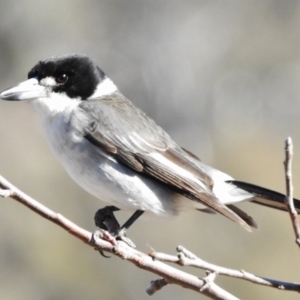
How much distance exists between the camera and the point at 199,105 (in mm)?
9953

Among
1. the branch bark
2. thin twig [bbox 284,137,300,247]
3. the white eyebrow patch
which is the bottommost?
the branch bark

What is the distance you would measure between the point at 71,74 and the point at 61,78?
72 millimetres

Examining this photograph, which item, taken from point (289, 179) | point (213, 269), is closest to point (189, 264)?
point (213, 269)

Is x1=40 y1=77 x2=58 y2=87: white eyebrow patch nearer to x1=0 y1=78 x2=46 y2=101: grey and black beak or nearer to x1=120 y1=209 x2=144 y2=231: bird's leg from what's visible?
x1=0 y1=78 x2=46 y2=101: grey and black beak

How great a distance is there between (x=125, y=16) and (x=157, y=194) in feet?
23.1

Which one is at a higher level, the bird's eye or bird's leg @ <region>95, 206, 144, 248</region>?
the bird's eye

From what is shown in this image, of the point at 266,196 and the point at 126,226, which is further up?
the point at 266,196

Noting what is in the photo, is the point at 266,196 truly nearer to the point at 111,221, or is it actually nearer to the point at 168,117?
the point at 111,221

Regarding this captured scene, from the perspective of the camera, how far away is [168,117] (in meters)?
9.48

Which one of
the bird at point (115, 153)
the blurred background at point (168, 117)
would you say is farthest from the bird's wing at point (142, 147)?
the blurred background at point (168, 117)

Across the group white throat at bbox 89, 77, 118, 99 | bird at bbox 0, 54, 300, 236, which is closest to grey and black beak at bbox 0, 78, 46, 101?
bird at bbox 0, 54, 300, 236

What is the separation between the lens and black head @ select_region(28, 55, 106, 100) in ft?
12.1

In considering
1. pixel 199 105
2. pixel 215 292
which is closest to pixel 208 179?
pixel 215 292

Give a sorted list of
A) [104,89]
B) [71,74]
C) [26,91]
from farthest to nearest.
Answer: [104,89] < [71,74] < [26,91]
